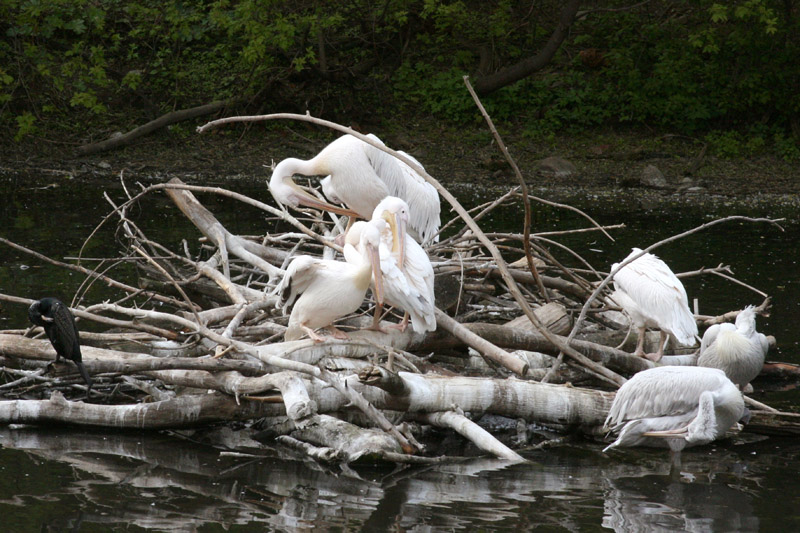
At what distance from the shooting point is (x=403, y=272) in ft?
18.2

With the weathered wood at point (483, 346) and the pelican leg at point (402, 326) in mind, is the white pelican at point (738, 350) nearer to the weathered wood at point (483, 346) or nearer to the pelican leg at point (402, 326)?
the weathered wood at point (483, 346)

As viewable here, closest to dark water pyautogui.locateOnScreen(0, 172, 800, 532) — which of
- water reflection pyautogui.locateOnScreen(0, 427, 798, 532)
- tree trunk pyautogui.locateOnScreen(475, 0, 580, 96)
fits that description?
water reflection pyautogui.locateOnScreen(0, 427, 798, 532)

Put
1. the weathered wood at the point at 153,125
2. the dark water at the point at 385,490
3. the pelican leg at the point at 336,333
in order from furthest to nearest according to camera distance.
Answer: the weathered wood at the point at 153,125, the pelican leg at the point at 336,333, the dark water at the point at 385,490

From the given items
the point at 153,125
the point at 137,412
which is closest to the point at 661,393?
the point at 137,412

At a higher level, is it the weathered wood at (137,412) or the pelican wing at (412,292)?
the pelican wing at (412,292)

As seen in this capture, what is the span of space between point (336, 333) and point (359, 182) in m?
1.77

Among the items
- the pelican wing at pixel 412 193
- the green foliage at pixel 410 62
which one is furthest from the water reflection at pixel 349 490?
the green foliage at pixel 410 62

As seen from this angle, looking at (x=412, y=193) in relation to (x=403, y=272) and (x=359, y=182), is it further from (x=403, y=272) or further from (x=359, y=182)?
(x=403, y=272)

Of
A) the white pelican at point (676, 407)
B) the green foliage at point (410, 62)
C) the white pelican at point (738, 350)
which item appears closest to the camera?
the white pelican at point (676, 407)

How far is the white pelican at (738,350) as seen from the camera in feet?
20.0

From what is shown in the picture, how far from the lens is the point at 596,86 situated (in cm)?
1981

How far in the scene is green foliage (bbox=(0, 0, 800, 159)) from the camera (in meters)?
18.4

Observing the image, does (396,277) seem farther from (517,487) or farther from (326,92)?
(326,92)

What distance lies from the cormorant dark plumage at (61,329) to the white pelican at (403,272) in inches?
65.7
